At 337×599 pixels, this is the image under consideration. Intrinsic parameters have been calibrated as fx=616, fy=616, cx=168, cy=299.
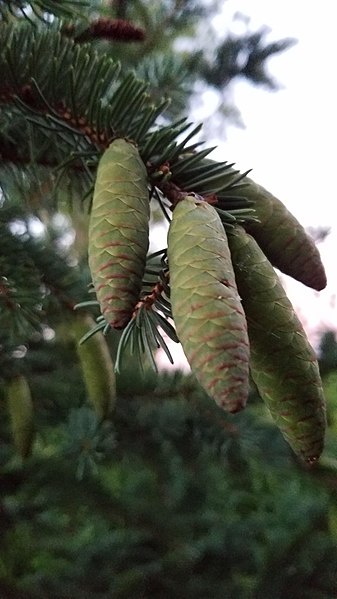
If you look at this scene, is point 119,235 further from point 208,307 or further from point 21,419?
point 21,419

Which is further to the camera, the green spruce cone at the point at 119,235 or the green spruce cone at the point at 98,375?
the green spruce cone at the point at 98,375

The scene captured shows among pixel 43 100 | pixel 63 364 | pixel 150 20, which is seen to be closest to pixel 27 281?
pixel 43 100

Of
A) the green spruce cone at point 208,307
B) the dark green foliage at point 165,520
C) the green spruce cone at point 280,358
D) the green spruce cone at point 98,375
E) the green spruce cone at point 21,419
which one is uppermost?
the green spruce cone at point 208,307

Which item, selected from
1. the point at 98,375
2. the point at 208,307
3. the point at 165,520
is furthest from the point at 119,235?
the point at 165,520

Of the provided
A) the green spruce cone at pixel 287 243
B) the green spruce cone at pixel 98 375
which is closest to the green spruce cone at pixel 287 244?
the green spruce cone at pixel 287 243

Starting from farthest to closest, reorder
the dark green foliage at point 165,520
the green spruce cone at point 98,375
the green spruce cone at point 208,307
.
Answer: the dark green foliage at point 165,520, the green spruce cone at point 98,375, the green spruce cone at point 208,307

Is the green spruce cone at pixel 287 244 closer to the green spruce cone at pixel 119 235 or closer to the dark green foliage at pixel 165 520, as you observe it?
the green spruce cone at pixel 119 235

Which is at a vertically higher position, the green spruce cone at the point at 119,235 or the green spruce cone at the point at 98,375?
the green spruce cone at the point at 119,235
